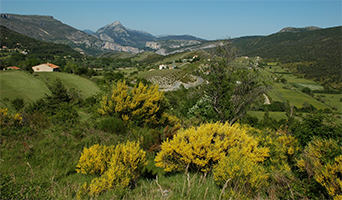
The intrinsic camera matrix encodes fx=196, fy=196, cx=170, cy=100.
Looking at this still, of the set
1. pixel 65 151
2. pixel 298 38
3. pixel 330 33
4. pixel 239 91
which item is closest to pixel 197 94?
pixel 239 91

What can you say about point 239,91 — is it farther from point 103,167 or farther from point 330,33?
point 330,33

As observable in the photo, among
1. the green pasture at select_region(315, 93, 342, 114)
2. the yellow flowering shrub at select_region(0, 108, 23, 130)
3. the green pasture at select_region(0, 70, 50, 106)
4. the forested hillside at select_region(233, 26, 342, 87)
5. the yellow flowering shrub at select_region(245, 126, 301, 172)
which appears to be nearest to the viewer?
the yellow flowering shrub at select_region(245, 126, 301, 172)

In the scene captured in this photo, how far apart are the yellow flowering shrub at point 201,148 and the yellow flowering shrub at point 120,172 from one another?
587 mm

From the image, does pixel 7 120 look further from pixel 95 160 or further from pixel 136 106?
pixel 95 160

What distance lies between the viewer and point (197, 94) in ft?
36.2

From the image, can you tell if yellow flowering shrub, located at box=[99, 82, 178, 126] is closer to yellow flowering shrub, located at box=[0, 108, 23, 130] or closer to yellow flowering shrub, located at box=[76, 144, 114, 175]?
yellow flowering shrub, located at box=[0, 108, 23, 130]

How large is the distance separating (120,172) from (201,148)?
5.06ft

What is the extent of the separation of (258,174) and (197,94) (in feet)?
27.8

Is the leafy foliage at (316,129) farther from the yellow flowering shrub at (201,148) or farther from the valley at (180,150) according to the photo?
the yellow flowering shrub at (201,148)

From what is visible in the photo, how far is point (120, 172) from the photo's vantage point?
2.86m

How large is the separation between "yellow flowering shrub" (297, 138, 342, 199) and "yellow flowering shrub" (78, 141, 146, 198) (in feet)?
9.36

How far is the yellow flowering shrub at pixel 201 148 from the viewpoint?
350 centimetres

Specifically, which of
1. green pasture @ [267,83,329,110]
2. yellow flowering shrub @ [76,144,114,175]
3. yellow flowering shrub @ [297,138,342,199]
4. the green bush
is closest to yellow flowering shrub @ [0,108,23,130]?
the green bush

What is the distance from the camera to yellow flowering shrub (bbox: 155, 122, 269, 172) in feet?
11.5
